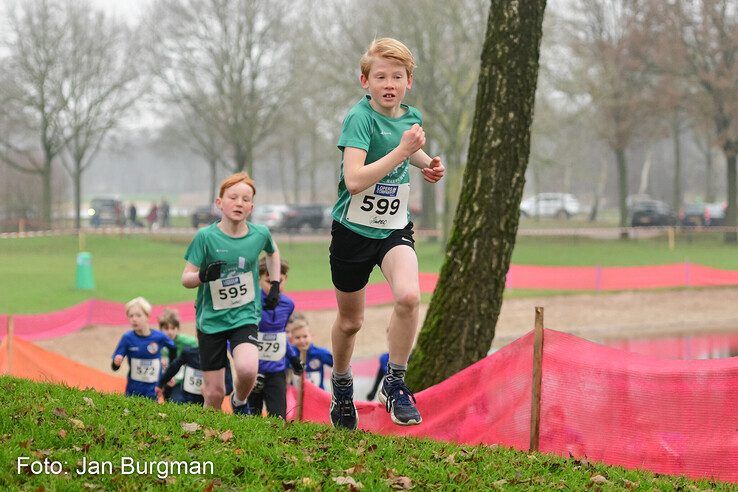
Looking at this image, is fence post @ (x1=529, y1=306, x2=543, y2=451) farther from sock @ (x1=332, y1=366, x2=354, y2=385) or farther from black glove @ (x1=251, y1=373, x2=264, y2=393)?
black glove @ (x1=251, y1=373, x2=264, y2=393)

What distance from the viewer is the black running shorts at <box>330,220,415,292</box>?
6.08 m

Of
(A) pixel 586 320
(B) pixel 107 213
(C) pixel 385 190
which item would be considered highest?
(C) pixel 385 190

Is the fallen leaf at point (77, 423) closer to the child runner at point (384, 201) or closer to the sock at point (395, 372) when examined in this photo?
the child runner at point (384, 201)

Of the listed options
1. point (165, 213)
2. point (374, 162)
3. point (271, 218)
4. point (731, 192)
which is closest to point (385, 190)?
point (374, 162)

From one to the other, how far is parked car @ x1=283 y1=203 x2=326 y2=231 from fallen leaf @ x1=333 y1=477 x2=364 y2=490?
47385 millimetres

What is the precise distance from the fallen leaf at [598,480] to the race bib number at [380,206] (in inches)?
71.2

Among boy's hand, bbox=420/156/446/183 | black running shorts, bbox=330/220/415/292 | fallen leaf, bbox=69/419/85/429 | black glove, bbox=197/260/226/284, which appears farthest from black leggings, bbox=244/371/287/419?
boy's hand, bbox=420/156/446/183

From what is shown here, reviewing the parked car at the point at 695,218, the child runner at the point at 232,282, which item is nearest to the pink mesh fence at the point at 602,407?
the child runner at the point at 232,282

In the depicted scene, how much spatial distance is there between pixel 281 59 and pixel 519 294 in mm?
25269

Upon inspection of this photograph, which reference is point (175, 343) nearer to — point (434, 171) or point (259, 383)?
point (259, 383)

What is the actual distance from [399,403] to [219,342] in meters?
2.43

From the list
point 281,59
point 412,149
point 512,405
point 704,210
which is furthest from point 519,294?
point 704,210

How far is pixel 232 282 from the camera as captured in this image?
314 inches

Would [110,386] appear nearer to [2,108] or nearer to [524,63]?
[524,63]
